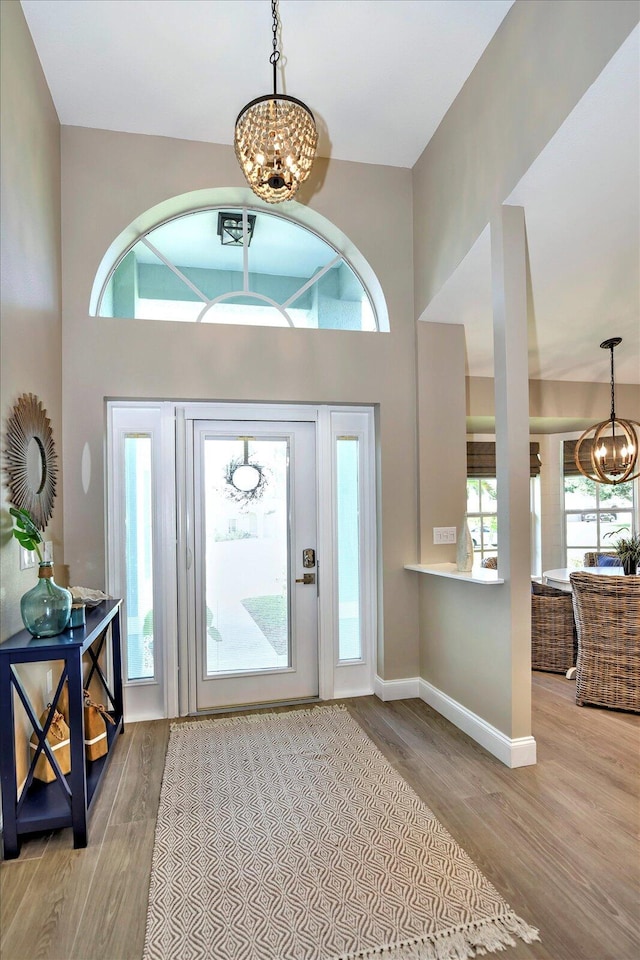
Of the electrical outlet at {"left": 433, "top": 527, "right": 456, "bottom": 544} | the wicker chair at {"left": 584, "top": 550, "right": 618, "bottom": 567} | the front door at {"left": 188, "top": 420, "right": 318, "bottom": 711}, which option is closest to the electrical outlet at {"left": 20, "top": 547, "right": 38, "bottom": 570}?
the front door at {"left": 188, "top": 420, "right": 318, "bottom": 711}

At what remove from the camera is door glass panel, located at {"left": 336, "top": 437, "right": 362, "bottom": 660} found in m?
3.94

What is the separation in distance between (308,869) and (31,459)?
6.99 feet

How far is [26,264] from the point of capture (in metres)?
2.70

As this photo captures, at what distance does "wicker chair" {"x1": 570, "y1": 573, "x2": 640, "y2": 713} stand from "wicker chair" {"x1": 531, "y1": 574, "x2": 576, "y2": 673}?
563 millimetres

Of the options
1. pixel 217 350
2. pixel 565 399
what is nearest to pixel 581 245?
pixel 217 350

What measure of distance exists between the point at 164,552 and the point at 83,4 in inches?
113

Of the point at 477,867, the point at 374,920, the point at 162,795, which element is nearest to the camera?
the point at 374,920

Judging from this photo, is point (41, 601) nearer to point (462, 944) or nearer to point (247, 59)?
point (462, 944)

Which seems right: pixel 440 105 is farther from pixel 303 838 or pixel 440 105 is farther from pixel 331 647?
pixel 303 838

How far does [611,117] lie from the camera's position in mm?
2334

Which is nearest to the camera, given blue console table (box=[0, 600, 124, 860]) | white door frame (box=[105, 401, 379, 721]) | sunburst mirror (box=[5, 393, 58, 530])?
blue console table (box=[0, 600, 124, 860])

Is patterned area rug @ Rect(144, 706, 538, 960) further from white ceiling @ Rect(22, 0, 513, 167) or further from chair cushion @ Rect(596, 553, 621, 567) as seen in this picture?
white ceiling @ Rect(22, 0, 513, 167)

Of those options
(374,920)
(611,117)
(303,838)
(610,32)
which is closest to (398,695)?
(303,838)

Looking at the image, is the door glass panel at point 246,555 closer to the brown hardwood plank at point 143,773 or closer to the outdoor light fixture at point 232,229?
the brown hardwood plank at point 143,773
